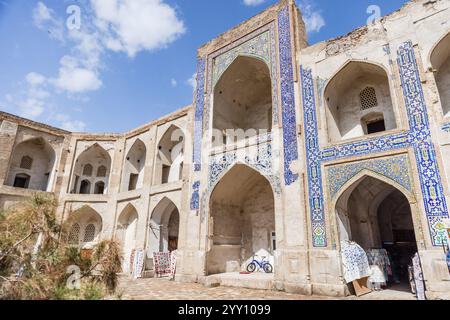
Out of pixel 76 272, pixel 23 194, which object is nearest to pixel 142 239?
pixel 23 194

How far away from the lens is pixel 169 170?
16.3 m

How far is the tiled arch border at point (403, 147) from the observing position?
22.7ft

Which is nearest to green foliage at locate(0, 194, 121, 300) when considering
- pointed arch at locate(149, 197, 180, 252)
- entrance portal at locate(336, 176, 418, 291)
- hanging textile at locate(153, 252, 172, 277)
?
entrance portal at locate(336, 176, 418, 291)

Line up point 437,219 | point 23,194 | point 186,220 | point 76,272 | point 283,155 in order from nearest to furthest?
point 76,272, point 437,219, point 283,155, point 186,220, point 23,194

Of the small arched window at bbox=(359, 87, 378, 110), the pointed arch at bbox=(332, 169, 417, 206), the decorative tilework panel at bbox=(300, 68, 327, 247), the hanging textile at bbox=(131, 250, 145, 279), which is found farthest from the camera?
the hanging textile at bbox=(131, 250, 145, 279)

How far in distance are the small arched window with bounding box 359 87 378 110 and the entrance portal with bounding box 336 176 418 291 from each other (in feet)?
7.91

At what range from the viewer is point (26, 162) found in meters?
17.5

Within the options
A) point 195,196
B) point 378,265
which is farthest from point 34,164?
point 378,265

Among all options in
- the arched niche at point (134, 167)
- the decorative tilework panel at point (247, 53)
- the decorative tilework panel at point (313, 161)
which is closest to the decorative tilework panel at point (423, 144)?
the decorative tilework panel at point (313, 161)

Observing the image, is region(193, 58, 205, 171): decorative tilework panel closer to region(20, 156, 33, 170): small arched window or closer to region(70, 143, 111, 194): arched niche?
region(70, 143, 111, 194): arched niche

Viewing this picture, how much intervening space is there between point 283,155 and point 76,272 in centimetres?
672

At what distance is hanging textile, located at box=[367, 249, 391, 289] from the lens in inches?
341

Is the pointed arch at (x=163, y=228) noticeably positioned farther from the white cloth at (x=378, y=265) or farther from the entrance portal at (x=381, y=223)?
the white cloth at (x=378, y=265)

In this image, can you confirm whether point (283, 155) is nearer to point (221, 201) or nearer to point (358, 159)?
point (358, 159)
